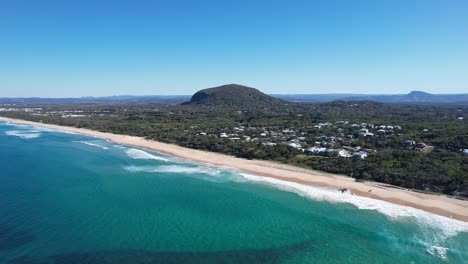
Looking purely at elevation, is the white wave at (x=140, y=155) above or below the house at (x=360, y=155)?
below

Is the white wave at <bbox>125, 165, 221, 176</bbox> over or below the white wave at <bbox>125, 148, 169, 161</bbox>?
below


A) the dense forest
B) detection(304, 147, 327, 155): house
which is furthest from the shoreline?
detection(304, 147, 327, 155): house

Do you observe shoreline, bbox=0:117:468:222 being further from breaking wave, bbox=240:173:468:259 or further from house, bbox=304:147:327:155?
house, bbox=304:147:327:155

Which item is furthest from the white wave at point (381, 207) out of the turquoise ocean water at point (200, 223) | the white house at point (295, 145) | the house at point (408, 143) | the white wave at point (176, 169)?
the house at point (408, 143)

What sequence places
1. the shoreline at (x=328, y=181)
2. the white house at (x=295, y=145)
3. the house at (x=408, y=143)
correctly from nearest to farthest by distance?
1. the shoreline at (x=328, y=181)
2. the house at (x=408, y=143)
3. the white house at (x=295, y=145)

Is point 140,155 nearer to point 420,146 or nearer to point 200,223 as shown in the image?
point 200,223

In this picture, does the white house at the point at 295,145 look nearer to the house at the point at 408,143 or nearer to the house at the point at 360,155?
the house at the point at 360,155
